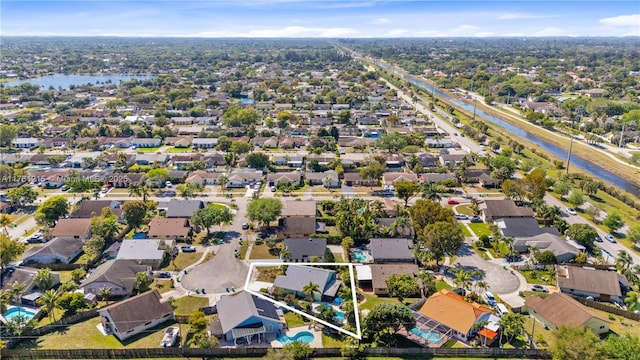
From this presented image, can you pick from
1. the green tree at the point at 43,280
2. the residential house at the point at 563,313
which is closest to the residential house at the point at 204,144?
the green tree at the point at 43,280

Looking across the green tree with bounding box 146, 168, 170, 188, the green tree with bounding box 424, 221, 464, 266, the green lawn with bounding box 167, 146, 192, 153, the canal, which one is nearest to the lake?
the green lawn with bounding box 167, 146, 192, 153

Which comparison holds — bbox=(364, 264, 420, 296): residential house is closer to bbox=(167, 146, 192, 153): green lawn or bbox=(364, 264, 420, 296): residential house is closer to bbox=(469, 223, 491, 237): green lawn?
bbox=(469, 223, 491, 237): green lawn

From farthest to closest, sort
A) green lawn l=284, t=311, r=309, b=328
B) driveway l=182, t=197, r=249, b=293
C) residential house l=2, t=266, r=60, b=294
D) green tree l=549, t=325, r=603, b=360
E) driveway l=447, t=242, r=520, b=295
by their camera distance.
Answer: driveway l=447, t=242, r=520, b=295 → driveway l=182, t=197, r=249, b=293 → residential house l=2, t=266, r=60, b=294 → green lawn l=284, t=311, r=309, b=328 → green tree l=549, t=325, r=603, b=360

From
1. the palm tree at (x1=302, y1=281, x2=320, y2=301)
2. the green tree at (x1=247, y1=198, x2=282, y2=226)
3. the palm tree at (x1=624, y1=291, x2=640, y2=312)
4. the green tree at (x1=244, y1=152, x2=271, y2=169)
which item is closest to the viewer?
the palm tree at (x1=624, y1=291, x2=640, y2=312)

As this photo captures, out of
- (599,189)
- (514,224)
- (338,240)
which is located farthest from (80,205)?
(599,189)

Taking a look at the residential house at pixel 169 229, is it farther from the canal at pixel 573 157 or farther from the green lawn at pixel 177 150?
the canal at pixel 573 157

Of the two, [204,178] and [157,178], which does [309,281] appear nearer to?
[204,178]

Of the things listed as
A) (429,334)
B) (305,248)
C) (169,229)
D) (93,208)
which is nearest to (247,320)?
(429,334)
